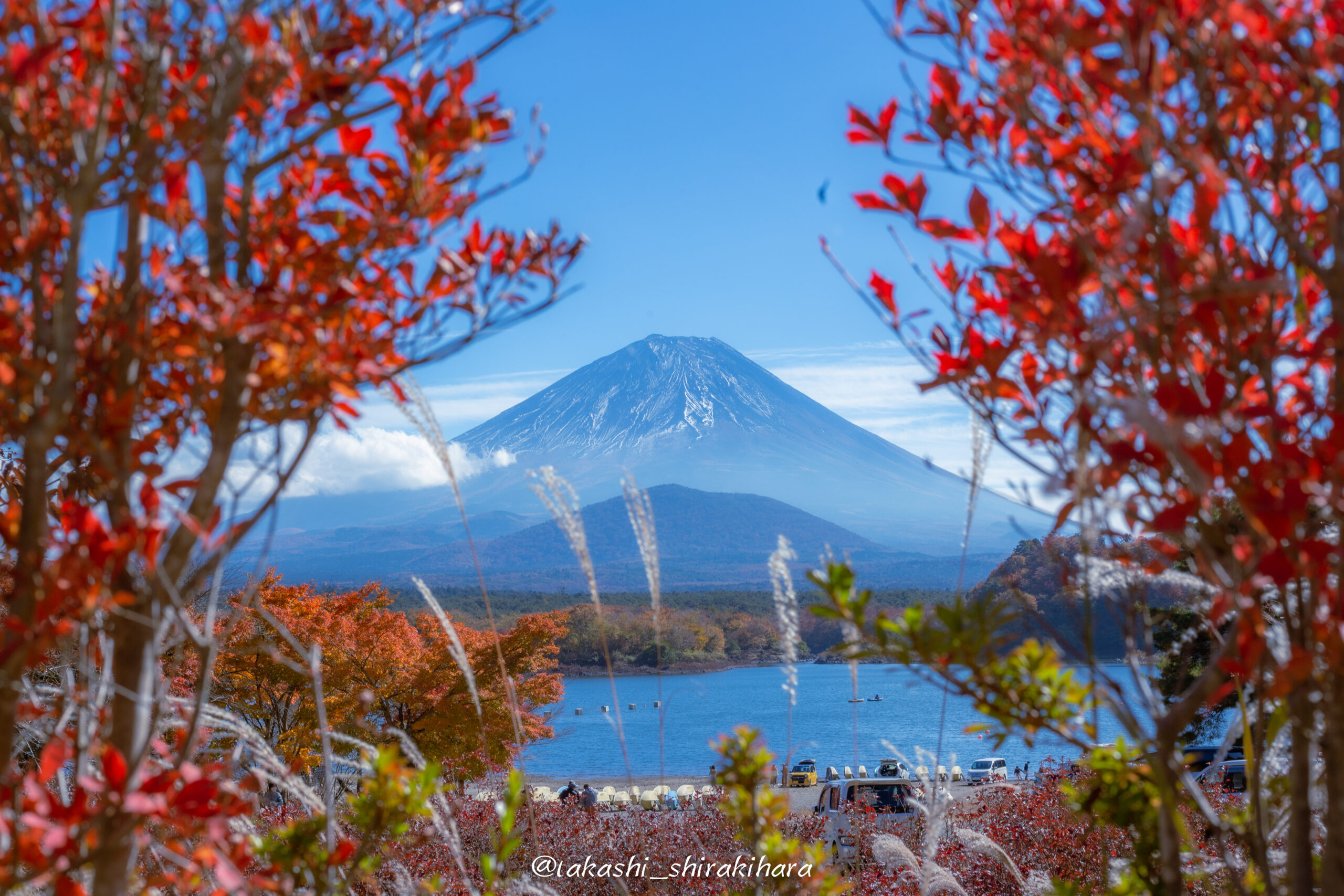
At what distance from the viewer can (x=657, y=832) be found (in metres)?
5.74

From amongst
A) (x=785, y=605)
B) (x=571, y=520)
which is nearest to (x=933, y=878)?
(x=785, y=605)

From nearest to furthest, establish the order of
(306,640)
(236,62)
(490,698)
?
1. (236,62)
2. (306,640)
3. (490,698)

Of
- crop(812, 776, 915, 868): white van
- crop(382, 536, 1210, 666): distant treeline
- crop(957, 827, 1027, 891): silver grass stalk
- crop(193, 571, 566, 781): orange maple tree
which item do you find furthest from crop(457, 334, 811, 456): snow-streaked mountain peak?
crop(957, 827, 1027, 891): silver grass stalk

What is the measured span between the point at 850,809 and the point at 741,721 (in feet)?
45.9

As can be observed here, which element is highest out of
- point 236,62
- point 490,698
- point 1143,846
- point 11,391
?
point 236,62

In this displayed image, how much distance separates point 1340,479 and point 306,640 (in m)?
11.1

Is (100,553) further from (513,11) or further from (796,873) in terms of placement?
(796,873)

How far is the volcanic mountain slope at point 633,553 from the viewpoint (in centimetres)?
9000

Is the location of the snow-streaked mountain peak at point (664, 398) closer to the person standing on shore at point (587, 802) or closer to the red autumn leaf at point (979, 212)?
the person standing on shore at point (587, 802)

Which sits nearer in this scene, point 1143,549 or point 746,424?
point 1143,549

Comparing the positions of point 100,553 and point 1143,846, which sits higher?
point 100,553

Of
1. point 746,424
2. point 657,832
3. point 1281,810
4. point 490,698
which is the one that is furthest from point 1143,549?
point 746,424

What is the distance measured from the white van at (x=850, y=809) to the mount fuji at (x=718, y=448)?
76859 mm

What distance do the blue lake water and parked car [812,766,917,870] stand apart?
33.7 ft
